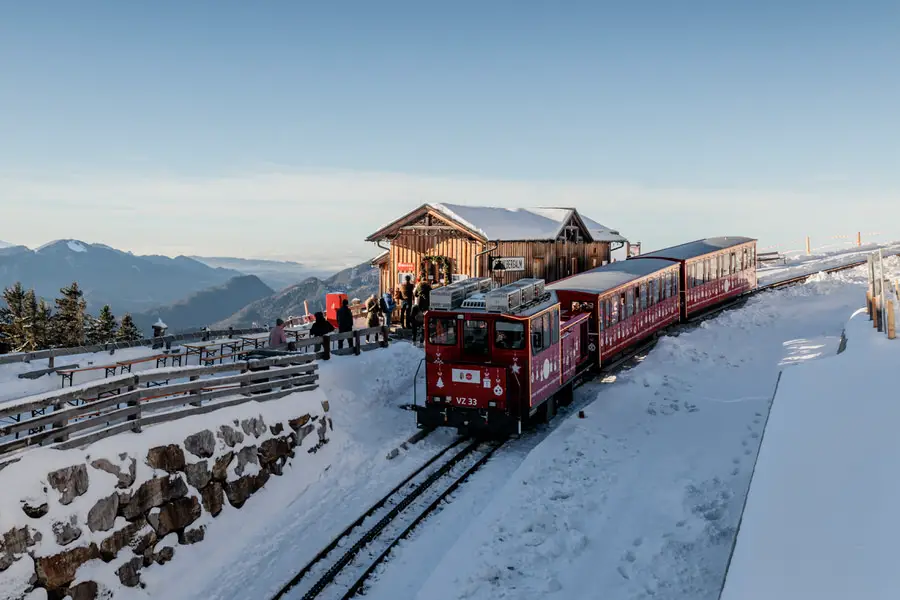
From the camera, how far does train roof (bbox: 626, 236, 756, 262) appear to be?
88.8ft

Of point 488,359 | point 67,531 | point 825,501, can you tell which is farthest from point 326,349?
point 825,501

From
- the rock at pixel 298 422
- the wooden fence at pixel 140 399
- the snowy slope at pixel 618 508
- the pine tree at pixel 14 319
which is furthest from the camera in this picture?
the pine tree at pixel 14 319

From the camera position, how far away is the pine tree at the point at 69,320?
42375mm

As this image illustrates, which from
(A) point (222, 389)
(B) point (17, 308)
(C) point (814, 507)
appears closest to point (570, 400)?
(A) point (222, 389)

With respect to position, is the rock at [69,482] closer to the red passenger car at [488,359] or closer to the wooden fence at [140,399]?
the wooden fence at [140,399]

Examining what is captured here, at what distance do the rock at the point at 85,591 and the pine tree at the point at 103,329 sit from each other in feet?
138

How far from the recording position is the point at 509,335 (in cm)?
1422

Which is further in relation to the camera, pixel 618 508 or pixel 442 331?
pixel 442 331

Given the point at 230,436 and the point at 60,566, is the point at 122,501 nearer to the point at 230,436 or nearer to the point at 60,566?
the point at 60,566

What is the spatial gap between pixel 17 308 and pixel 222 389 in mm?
41345

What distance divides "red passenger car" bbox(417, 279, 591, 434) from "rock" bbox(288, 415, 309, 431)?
248 cm

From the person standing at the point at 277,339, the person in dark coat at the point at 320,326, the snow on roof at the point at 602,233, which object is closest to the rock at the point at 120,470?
the person standing at the point at 277,339

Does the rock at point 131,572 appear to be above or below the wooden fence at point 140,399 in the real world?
below

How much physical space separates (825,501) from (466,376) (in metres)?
7.97
